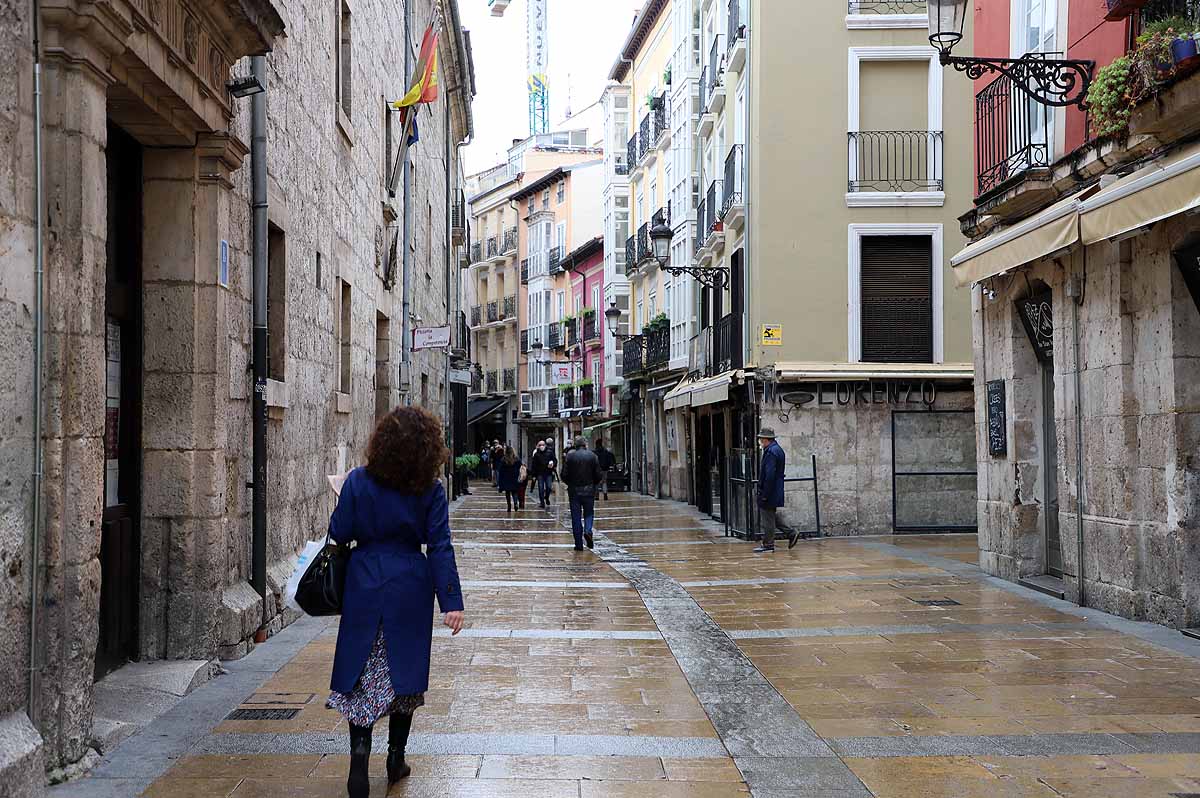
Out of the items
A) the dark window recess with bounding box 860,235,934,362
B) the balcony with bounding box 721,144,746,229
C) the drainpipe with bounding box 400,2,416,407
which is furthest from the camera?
the balcony with bounding box 721,144,746,229

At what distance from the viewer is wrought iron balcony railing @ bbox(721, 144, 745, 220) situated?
69.8 feet

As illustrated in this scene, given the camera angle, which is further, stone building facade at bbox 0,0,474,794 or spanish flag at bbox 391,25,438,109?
spanish flag at bbox 391,25,438,109

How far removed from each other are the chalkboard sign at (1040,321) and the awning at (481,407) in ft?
146

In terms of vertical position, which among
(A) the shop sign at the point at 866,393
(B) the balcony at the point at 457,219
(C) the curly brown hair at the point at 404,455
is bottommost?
(C) the curly brown hair at the point at 404,455

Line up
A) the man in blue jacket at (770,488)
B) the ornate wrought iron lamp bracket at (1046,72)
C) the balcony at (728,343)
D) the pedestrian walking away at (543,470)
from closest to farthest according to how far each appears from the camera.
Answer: the ornate wrought iron lamp bracket at (1046,72)
the man in blue jacket at (770,488)
the balcony at (728,343)
the pedestrian walking away at (543,470)

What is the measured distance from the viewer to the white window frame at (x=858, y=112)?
2005 cm

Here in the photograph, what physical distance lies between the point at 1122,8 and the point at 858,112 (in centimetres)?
1101

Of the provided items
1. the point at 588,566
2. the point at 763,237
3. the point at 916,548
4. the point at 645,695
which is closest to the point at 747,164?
the point at 763,237

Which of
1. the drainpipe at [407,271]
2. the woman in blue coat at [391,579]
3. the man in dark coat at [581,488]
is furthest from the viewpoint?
the drainpipe at [407,271]

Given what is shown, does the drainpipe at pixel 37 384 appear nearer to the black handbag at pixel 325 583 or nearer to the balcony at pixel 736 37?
the black handbag at pixel 325 583

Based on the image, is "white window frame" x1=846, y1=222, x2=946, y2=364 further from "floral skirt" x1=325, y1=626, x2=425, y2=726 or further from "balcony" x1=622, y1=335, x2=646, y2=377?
"floral skirt" x1=325, y1=626, x2=425, y2=726

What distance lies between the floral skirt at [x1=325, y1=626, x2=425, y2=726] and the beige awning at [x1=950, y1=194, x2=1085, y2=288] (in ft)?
22.4

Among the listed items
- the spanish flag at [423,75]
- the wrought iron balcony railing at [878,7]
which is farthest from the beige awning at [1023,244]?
the wrought iron balcony railing at [878,7]

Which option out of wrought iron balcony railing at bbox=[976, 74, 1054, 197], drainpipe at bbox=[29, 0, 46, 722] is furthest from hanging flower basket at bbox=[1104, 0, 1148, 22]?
drainpipe at bbox=[29, 0, 46, 722]
